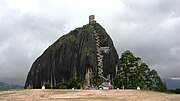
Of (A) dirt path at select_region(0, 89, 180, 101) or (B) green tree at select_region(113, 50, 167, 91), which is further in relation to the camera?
(B) green tree at select_region(113, 50, 167, 91)

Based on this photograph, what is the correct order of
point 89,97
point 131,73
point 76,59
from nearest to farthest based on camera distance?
point 89,97 < point 131,73 < point 76,59

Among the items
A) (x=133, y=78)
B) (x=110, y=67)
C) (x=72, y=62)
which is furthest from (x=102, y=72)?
(x=133, y=78)

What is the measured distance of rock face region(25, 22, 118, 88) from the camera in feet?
408

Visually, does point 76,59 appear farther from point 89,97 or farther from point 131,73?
point 89,97

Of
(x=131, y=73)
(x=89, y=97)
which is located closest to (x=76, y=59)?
(x=131, y=73)

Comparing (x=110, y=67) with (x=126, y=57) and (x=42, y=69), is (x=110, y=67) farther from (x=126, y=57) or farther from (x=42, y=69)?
(x=126, y=57)

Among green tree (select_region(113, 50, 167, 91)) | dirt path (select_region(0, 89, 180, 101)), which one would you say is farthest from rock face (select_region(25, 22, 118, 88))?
dirt path (select_region(0, 89, 180, 101))

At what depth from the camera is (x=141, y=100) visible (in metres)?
31.5

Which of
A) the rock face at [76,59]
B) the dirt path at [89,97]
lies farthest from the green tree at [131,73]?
the rock face at [76,59]

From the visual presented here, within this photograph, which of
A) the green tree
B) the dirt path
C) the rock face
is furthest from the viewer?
the rock face

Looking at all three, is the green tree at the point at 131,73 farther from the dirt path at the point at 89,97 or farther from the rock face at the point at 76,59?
the rock face at the point at 76,59

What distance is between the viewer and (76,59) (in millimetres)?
129000

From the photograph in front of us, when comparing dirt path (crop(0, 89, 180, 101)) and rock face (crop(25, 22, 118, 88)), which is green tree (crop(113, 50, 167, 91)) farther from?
rock face (crop(25, 22, 118, 88))

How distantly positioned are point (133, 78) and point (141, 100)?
38.4 meters
